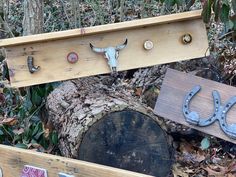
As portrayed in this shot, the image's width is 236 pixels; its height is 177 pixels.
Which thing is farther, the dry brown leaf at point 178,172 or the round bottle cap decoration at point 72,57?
the dry brown leaf at point 178,172

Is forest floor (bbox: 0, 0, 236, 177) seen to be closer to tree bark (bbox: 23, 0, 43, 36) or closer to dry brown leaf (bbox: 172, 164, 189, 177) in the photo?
dry brown leaf (bbox: 172, 164, 189, 177)

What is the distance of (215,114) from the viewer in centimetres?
241

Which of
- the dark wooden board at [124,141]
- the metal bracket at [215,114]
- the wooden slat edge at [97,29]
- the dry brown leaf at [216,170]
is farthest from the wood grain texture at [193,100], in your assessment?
the dry brown leaf at [216,170]

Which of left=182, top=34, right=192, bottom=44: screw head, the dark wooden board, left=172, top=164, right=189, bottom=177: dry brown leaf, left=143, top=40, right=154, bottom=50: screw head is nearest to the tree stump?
the dark wooden board

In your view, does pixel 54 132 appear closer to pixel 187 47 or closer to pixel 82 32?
pixel 82 32

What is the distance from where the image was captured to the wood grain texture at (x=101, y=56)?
2689mm

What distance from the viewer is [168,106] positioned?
2.49 meters

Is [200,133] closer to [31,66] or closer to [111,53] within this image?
[111,53]

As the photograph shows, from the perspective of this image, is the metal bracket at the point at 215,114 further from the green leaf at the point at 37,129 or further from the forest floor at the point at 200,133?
the green leaf at the point at 37,129

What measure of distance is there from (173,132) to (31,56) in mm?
1079

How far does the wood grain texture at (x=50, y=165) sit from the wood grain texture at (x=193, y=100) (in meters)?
0.68

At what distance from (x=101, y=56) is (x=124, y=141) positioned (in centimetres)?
50

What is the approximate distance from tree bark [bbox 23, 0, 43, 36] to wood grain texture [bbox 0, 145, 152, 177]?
125cm

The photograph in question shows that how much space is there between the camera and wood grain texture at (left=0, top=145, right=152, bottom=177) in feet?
6.23
